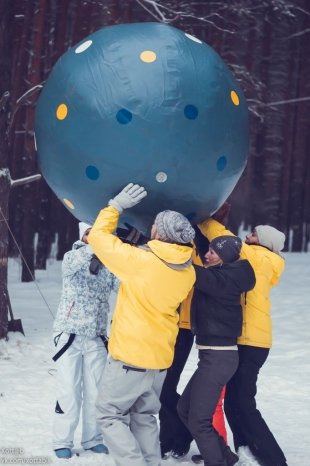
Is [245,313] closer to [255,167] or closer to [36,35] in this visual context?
[36,35]

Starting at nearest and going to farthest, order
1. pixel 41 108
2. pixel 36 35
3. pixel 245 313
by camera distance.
Result: pixel 41 108 < pixel 245 313 < pixel 36 35

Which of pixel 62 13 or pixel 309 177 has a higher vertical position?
pixel 62 13

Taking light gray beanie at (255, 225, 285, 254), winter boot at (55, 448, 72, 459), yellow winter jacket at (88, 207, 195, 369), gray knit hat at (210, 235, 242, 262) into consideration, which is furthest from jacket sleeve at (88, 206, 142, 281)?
winter boot at (55, 448, 72, 459)

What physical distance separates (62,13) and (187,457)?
11.7m

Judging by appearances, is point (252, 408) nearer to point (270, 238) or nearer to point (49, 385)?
point (270, 238)

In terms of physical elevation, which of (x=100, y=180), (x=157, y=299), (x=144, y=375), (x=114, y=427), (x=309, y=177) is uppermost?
(x=100, y=180)

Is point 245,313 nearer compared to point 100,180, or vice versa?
point 100,180

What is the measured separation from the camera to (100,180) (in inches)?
176

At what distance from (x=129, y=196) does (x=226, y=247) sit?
0.82m

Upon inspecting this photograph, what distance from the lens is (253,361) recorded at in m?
5.11

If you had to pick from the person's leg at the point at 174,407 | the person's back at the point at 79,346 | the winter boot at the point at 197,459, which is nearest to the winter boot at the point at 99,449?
the person's back at the point at 79,346

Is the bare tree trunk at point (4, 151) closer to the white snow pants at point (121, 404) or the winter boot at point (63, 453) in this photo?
the winter boot at point (63, 453)

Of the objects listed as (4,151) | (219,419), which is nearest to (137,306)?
(219,419)

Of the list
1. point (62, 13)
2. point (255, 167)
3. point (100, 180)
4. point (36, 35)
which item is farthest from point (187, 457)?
point (255, 167)
